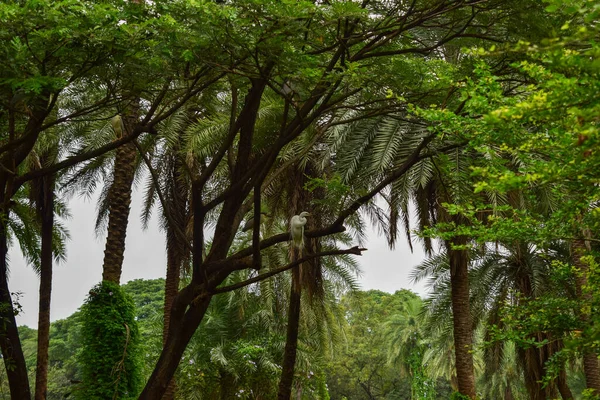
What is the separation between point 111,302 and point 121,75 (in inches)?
186

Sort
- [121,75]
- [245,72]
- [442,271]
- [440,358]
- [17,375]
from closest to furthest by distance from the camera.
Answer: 1. [245,72]
2. [121,75]
3. [17,375]
4. [442,271]
5. [440,358]

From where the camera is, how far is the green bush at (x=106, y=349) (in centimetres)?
1172

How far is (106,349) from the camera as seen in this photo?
38.9 feet

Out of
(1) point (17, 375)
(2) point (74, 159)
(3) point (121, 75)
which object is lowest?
(1) point (17, 375)

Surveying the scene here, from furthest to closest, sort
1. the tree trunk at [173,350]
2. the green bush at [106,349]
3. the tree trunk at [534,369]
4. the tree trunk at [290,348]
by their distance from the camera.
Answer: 1. the tree trunk at [534,369]
2. the tree trunk at [290,348]
3. the green bush at [106,349]
4. the tree trunk at [173,350]

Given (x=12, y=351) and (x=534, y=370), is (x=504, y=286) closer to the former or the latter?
(x=534, y=370)

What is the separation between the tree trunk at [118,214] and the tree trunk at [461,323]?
6246 mm

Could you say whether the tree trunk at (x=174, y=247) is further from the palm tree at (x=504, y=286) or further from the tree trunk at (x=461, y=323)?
the palm tree at (x=504, y=286)

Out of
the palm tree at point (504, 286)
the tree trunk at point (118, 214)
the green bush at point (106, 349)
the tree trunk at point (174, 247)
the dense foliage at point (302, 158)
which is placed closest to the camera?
the dense foliage at point (302, 158)

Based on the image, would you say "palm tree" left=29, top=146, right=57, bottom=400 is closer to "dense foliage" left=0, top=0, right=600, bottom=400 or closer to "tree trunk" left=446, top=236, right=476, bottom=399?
"dense foliage" left=0, top=0, right=600, bottom=400

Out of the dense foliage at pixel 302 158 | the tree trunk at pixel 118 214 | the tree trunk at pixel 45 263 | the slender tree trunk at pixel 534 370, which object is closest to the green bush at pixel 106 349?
the dense foliage at pixel 302 158

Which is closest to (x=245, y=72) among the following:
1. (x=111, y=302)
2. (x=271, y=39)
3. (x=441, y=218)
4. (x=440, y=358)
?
(x=271, y=39)

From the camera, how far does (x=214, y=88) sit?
36.1ft

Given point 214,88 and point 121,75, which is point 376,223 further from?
point 121,75
